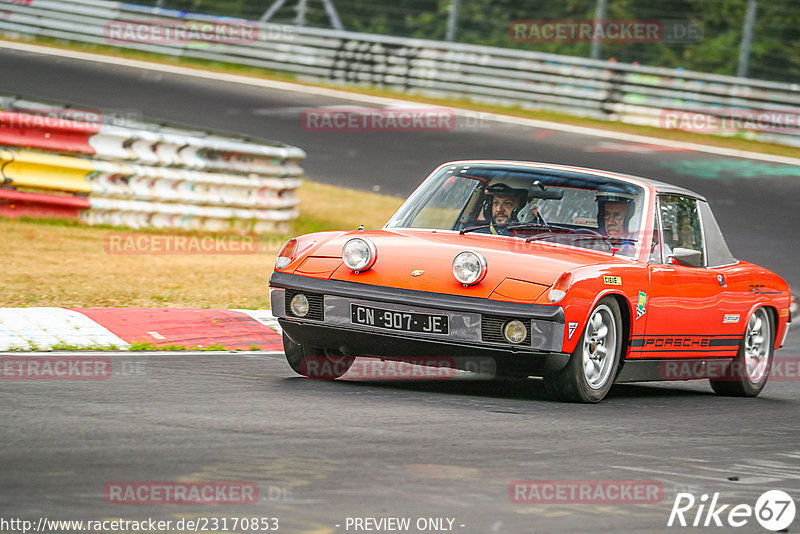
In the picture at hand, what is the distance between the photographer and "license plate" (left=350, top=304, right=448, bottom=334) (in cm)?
686

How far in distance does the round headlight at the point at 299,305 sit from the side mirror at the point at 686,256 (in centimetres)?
225

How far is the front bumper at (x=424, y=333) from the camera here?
265 inches

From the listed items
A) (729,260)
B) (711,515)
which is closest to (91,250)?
(729,260)

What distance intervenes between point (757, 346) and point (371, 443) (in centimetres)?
428

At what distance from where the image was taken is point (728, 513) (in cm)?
487

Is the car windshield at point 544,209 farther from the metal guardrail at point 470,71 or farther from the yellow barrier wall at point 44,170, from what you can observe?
the metal guardrail at point 470,71

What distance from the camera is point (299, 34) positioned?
27.0m

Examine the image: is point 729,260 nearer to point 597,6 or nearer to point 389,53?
point 597,6

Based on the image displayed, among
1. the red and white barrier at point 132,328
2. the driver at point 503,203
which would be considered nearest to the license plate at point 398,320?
the driver at point 503,203

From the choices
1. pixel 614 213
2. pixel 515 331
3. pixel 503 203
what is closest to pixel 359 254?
pixel 515 331

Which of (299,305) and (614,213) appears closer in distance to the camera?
(299,305)

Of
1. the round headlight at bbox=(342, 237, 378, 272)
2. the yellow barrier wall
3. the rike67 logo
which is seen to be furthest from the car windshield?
the yellow barrier wall

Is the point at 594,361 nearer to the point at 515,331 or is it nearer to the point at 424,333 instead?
the point at 515,331

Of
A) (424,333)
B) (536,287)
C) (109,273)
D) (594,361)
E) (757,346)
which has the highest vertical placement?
(536,287)
